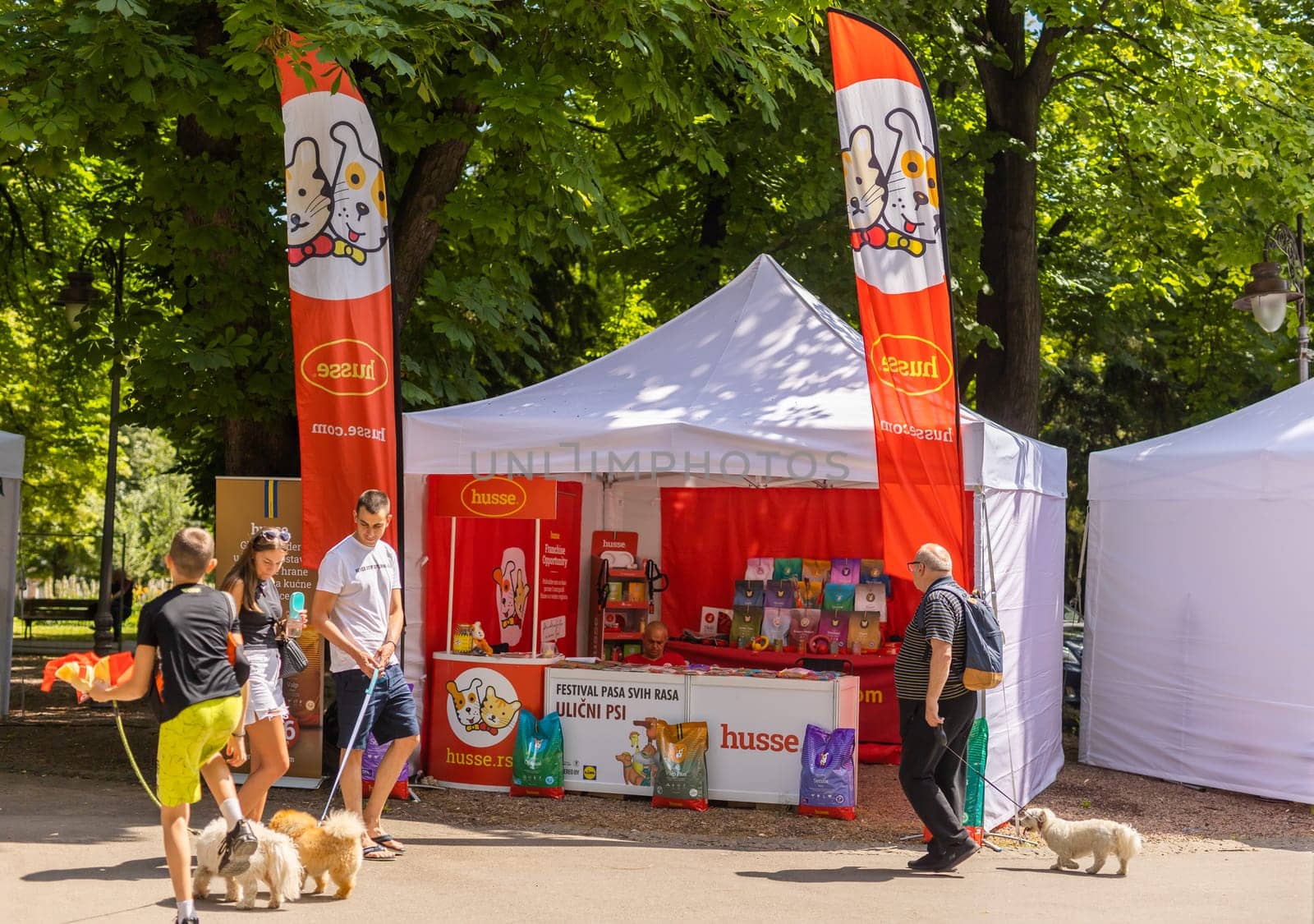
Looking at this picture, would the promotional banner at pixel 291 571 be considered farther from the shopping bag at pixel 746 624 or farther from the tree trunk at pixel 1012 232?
the tree trunk at pixel 1012 232

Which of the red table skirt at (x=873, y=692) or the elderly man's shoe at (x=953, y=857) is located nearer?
the elderly man's shoe at (x=953, y=857)

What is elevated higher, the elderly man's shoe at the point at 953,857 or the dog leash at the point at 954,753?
the dog leash at the point at 954,753

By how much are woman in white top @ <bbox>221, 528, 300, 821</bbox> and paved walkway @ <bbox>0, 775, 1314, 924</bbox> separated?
0.63 m

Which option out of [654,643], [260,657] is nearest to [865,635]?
[654,643]

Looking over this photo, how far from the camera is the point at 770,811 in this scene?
28.4 feet

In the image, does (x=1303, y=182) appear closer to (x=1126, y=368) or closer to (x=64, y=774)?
(x=1126, y=368)

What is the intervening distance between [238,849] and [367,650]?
4.74 feet

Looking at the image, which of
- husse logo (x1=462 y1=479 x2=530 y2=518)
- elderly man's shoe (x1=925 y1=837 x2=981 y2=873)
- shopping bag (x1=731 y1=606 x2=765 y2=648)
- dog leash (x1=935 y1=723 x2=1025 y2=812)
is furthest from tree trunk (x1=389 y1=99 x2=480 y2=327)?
elderly man's shoe (x1=925 y1=837 x2=981 y2=873)

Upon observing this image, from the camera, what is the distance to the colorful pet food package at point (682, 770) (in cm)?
868

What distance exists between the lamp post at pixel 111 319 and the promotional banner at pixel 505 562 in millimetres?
3352

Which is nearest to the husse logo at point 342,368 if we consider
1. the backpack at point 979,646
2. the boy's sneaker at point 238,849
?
the boy's sneaker at point 238,849

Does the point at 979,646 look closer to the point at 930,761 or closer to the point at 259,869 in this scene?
the point at 930,761

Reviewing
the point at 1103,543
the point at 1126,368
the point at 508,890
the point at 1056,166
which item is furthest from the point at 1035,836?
the point at 1126,368

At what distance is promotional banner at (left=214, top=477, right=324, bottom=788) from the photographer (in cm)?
896
